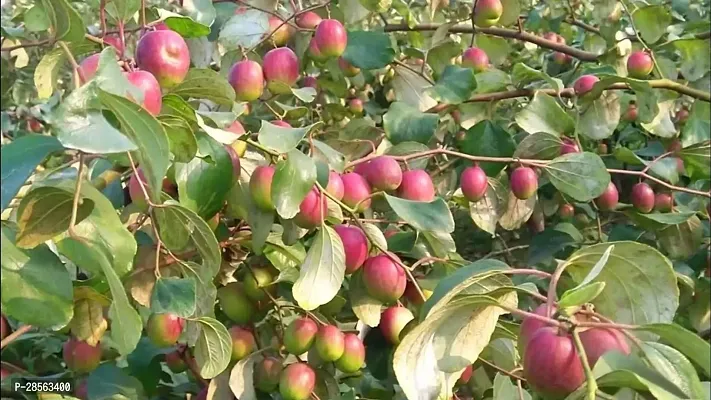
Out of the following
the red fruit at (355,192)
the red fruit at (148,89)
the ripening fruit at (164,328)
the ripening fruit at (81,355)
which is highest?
the red fruit at (148,89)

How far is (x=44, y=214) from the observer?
530 mm

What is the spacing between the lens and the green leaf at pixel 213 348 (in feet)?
2.26

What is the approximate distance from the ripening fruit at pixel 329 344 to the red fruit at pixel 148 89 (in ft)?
1.05

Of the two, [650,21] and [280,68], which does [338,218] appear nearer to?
[280,68]

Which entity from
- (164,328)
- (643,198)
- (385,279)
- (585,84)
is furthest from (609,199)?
(164,328)

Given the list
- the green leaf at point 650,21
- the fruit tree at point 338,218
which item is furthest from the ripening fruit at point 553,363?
the green leaf at point 650,21

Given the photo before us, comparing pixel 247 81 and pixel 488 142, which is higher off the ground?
pixel 247 81

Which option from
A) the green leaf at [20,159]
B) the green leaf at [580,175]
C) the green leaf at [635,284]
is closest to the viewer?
the green leaf at [20,159]

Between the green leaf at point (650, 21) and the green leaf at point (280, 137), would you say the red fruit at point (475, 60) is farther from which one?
the green leaf at point (280, 137)

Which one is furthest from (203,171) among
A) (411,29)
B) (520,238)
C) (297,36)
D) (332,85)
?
(520,238)

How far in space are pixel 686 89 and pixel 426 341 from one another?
0.77 m

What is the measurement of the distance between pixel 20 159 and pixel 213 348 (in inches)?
12.4

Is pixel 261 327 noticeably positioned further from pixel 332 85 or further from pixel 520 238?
pixel 520 238

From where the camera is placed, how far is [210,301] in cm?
71
